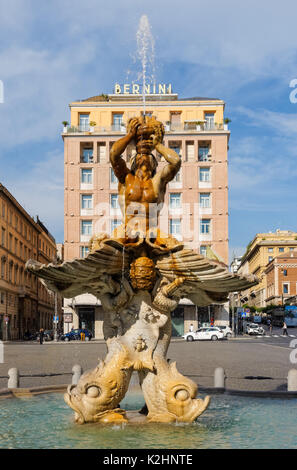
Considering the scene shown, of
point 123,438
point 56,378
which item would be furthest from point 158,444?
point 56,378

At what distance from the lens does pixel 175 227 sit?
54.3m

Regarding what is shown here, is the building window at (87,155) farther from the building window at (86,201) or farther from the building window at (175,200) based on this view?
the building window at (175,200)

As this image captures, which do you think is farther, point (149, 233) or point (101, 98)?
point (101, 98)

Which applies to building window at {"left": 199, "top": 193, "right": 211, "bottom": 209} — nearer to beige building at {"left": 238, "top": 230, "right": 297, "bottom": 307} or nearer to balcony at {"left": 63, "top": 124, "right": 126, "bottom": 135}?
balcony at {"left": 63, "top": 124, "right": 126, "bottom": 135}

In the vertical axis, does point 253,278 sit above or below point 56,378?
above

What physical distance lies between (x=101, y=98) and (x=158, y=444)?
6021cm

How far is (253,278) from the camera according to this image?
7.56 metres

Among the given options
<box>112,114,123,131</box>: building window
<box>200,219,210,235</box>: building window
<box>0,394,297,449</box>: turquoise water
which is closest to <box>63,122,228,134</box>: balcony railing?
<box>112,114,123,131</box>: building window

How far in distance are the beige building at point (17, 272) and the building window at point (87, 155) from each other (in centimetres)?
840

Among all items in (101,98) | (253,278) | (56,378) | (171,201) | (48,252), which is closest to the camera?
(253,278)

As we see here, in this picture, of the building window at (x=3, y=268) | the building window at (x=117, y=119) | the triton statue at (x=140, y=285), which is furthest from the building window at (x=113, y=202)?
the triton statue at (x=140, y=285)

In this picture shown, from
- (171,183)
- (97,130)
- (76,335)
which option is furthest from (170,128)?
(76,335)
